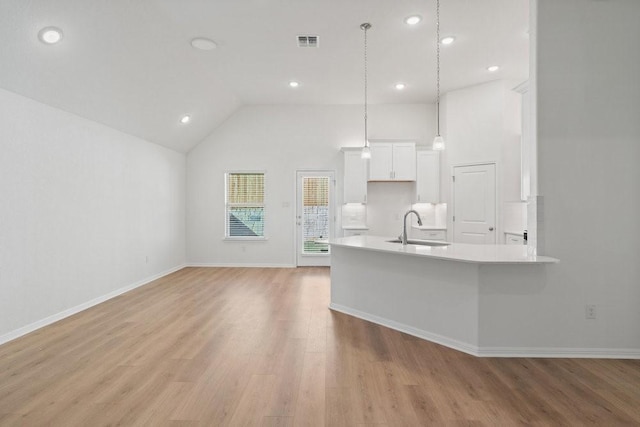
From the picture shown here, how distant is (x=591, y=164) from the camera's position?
117 inches

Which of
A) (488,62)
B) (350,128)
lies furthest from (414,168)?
(488,62)

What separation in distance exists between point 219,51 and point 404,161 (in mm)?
3872

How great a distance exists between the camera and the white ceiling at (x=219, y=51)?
3250mm

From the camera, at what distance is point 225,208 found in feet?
23.9

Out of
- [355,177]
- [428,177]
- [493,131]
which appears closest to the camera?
[493,131]

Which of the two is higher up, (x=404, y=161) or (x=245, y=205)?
(x=404, y=161)

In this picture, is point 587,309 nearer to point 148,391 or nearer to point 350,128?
point 148,391

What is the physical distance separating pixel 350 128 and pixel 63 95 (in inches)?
193

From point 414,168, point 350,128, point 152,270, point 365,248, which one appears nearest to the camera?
point 365,248

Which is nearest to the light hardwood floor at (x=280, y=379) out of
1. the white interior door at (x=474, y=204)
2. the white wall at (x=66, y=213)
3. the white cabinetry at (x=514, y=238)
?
the white wall at (x=66, y=213)

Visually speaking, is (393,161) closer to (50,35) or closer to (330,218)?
(330,218)

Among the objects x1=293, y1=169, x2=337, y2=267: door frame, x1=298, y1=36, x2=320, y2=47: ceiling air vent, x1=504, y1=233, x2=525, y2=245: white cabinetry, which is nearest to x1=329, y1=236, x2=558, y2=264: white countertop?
x1=504, y1=233, x2=525, y2=245: white cabinetry

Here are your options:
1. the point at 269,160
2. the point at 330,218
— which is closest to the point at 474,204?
the point at 330,218

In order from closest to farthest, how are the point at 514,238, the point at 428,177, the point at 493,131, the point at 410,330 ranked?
the point at 410,330 → the point at 514,238 → the point at 493,131 → the point at 428,177
